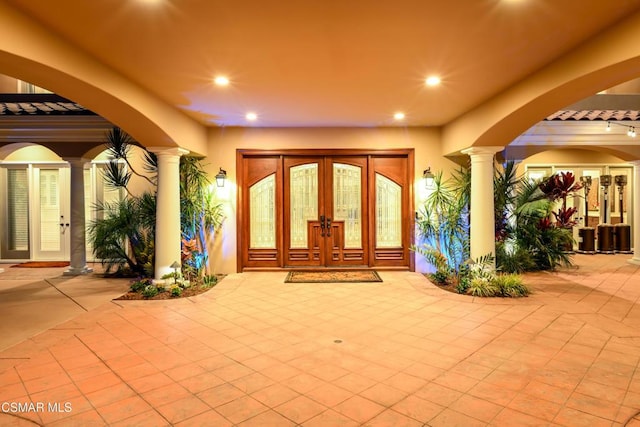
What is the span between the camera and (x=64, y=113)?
23.3 feet

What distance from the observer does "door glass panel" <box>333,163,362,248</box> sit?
24.9 ft

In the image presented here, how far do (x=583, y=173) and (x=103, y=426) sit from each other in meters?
12.4

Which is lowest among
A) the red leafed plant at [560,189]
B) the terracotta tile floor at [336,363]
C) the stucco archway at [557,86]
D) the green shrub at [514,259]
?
the terracotta tile floor at [336,363]

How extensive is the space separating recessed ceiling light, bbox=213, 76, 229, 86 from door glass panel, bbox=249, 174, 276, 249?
3049mm

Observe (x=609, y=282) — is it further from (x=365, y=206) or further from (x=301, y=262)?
(x=301, y=262)

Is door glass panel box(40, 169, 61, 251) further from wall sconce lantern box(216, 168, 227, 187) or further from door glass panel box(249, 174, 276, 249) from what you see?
door glass panel box(249, 174, 276, 249)

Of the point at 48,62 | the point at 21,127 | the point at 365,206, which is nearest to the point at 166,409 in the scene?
the point at 48,62

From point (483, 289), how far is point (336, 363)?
318cm

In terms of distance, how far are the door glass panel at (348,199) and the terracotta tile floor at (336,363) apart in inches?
93.7

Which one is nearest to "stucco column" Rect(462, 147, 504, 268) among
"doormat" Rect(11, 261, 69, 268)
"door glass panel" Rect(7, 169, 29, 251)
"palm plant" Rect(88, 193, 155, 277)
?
"palm plant" Rect(88, 193, 155, 277)

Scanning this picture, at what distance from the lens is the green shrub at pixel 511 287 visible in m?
5.43

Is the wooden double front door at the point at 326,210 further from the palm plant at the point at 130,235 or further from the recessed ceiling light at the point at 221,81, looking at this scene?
the recessed ceiling light at the point at 221,81

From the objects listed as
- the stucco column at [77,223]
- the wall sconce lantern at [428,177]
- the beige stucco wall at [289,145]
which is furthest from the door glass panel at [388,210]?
the stucco column at [77,223]

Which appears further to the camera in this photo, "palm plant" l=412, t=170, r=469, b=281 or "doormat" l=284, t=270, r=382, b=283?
"palm plant" l=412, t=170, r=469, b=281
